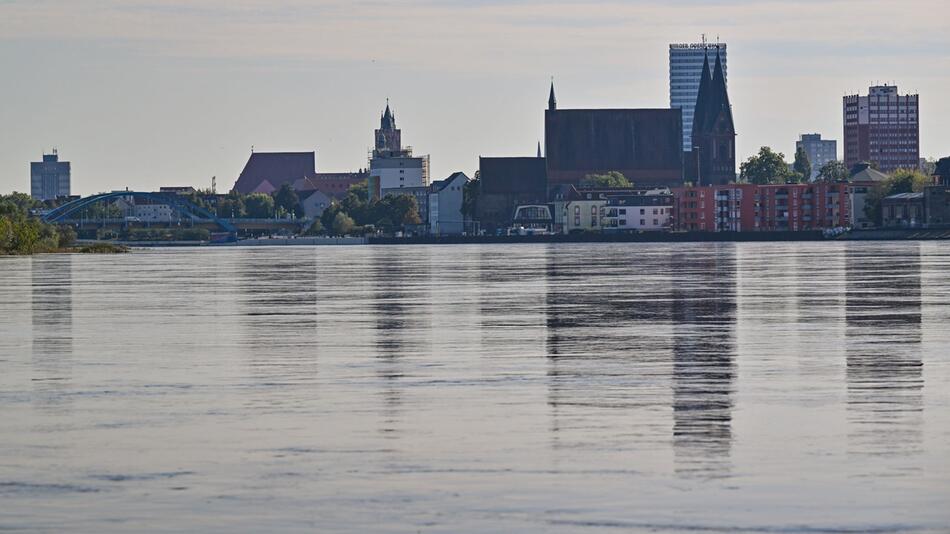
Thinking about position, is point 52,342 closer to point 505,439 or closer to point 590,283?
point 505,439

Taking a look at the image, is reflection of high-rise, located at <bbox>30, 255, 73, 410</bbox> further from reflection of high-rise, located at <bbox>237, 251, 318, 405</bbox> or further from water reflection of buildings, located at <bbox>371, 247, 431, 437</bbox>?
water reflection of buildings, located at <bbox>371, 247, 431, 437</bbox>

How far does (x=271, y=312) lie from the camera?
3994 centimetres

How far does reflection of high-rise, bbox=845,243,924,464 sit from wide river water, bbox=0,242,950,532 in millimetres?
63

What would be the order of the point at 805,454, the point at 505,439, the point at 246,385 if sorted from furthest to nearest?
1. the point at 246,385
2. the point at 505,439
3. the point at 805,454

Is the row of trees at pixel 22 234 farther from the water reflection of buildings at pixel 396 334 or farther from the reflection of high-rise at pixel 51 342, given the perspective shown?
the water reflection of buildings at pixel 396 334

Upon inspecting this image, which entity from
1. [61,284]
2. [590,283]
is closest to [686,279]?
[590,283]

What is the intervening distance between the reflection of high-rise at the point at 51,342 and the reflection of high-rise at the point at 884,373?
853cm

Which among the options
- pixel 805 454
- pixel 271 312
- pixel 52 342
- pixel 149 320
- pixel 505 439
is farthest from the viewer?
pixel 271 312

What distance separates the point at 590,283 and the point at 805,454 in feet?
139

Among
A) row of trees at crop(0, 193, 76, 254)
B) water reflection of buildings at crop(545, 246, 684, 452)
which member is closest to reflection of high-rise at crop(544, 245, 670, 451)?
water reflection of buildings at crop(545, 246, 684, 452)

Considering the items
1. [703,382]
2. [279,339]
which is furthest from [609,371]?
[279,339]

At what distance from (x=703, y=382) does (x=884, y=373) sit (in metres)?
2.49

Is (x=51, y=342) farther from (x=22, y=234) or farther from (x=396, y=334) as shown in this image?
(x=22, y=234)

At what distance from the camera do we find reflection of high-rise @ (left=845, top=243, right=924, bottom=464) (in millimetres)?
16328
